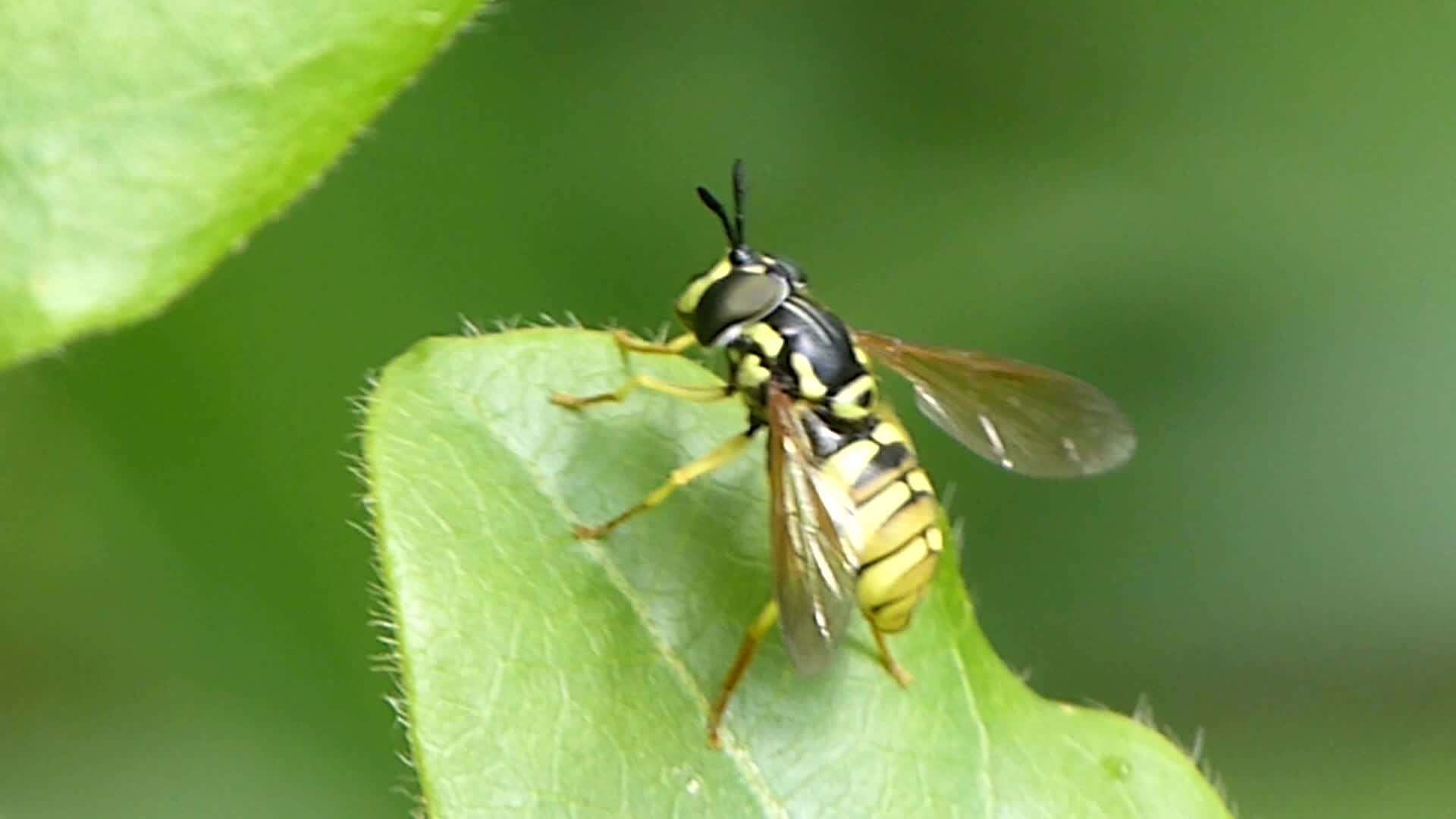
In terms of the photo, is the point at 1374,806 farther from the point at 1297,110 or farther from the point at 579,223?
the point at 579,223

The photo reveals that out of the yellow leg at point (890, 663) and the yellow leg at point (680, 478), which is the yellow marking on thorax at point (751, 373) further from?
the yellow leg at point (890, 663)

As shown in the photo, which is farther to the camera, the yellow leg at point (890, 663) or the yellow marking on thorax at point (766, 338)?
the yellow marking on thorax at point (766, 338)

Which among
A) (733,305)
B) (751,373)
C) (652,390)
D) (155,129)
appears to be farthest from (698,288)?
(155,129)

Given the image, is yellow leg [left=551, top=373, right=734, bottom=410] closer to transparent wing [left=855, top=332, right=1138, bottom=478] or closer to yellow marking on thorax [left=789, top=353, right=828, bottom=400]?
yellow marking on thorax [left=789, top=353, right=828, bottom=400]

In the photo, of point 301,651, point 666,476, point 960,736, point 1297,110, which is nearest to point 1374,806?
point 1297,110

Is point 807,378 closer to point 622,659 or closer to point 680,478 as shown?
point 680,478

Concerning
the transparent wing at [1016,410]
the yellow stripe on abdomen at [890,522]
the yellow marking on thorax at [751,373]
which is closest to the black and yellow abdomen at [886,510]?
the yellow stripe on abdomen at [890,522]
